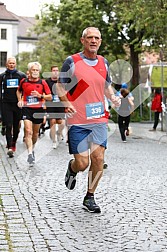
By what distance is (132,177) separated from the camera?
10.4 metres

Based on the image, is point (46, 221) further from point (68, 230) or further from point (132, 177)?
point (132, 177)

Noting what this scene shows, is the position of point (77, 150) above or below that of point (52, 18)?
below

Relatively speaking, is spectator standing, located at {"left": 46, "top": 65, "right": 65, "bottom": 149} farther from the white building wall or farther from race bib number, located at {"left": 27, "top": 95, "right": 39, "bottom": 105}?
the white building wall

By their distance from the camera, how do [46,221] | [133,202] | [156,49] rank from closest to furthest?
[46,221] → [133,202] → [156,49]

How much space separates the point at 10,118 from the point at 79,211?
6501 millimetres

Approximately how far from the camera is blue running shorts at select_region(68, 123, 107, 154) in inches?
283

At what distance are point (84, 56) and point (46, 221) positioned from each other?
75.6 inches

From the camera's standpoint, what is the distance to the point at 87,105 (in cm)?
716

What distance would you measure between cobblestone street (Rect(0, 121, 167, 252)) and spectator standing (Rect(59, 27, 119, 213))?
0.52 metres

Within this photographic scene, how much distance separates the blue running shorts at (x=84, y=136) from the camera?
7.20 m

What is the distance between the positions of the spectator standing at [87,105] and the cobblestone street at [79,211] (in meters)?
0.52

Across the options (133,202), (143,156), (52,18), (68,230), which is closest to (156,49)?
(143,156)

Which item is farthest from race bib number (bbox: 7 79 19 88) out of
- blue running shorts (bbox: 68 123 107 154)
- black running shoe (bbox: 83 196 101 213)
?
black running shoe (bbox: 83 196 101 213)

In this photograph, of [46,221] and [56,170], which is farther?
[56,170]
